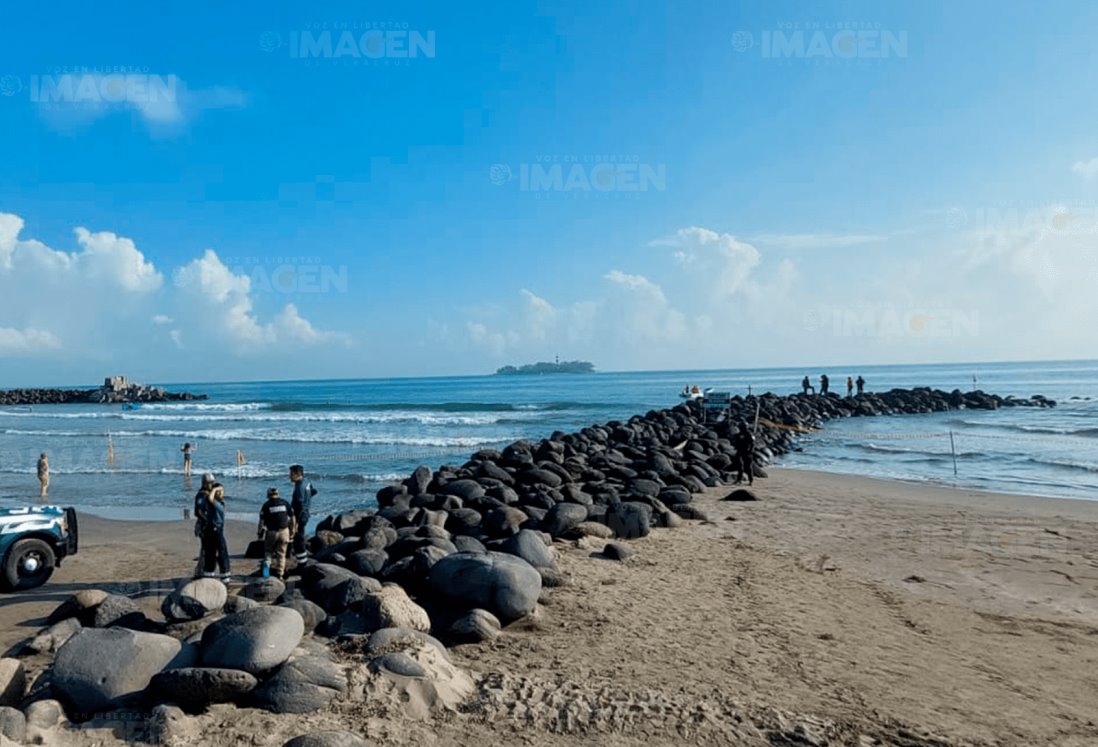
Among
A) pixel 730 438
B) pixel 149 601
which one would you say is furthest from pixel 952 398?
pixel 149 601

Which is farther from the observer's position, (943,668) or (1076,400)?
(1076,400)

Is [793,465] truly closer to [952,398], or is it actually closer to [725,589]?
[725,589]

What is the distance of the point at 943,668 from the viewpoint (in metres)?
6.09

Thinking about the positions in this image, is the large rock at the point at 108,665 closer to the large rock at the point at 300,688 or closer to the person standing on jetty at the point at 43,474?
the large rock at the point at 300,688

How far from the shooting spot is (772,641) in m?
6.62

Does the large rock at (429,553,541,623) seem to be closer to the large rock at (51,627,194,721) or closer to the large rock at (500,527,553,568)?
the large rock at (500,527,553,568)

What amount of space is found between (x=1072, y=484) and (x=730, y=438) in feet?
33.4

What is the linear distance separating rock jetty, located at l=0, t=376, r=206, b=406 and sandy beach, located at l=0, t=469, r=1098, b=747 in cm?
9530

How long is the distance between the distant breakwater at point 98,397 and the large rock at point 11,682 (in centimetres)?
9901

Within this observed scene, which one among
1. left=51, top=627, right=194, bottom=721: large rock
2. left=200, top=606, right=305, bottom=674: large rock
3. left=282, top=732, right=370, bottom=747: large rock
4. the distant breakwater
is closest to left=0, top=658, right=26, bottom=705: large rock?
left=51, top=627, right=194, bottom=721: large rock

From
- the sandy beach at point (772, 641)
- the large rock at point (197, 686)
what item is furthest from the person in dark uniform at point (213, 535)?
the large rock at point (197, 686)

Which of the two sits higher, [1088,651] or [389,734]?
[389,734]

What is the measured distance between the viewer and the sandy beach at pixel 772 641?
4855 mm

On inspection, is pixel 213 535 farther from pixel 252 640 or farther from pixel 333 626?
pixel 252 640
